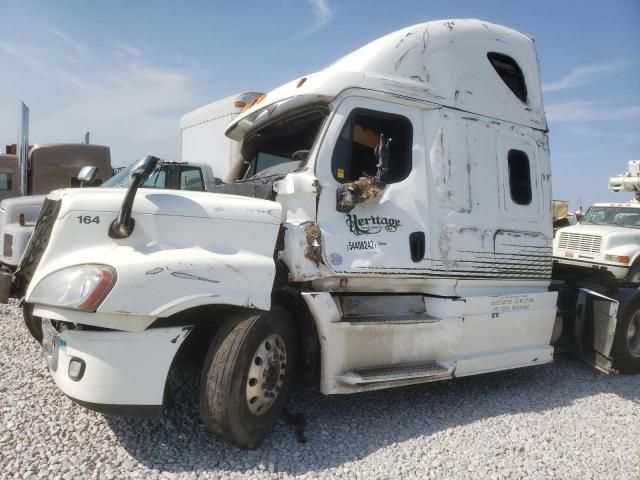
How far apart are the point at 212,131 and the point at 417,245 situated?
223 inches

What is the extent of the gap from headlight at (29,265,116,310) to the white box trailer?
14.8ft

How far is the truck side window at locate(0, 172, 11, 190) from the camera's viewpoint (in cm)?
1365

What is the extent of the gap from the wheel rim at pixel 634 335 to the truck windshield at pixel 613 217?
270 inches

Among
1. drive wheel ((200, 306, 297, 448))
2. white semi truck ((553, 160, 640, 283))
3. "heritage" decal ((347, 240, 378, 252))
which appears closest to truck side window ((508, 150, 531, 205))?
"heritage" decal ((347, 240, 378, 252))

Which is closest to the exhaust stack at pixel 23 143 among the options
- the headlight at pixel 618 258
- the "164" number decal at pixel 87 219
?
the "164" number decal at pixel 87 219

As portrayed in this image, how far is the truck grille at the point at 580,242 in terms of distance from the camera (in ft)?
38.3

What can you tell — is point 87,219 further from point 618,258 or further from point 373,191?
point 618,258

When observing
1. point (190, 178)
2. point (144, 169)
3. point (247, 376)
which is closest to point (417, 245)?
point (247, 376)

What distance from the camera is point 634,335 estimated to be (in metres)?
6.29

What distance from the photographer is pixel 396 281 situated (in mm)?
4309

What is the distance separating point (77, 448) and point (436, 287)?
10.0ft

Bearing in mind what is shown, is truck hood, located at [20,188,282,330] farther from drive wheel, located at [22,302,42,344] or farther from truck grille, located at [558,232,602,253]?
truck grille, located at [558,232,602,253]

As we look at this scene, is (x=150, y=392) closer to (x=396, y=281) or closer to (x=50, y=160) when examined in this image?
(x=396, y=281)

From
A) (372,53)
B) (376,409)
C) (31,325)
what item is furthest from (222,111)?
(376,409)
